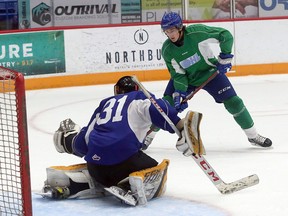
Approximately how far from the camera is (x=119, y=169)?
13.6ft

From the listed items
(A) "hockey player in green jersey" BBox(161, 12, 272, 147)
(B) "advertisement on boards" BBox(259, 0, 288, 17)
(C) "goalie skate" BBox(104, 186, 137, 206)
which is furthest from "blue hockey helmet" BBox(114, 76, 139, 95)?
A: (B) "advertisement on boards" BBox(259, 0, 288, 17)

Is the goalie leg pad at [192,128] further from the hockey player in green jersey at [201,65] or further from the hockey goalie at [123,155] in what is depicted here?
the hockey player in green jersey at [201,65]

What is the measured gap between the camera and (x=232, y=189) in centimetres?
438

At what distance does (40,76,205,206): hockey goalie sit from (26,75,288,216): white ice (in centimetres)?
7

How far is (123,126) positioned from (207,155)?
1444 mm

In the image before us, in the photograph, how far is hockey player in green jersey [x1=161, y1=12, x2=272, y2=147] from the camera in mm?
5484

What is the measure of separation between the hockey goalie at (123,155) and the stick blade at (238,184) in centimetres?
32

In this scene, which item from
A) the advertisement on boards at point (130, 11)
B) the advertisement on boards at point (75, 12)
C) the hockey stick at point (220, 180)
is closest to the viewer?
the hockey stick at point (220, 180)

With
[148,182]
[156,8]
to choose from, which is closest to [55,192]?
[148,182]

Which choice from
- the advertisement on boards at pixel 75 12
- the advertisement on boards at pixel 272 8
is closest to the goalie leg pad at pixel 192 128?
the advertisement on boards at pixel 75 12

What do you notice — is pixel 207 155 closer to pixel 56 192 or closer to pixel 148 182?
pixel 148 182

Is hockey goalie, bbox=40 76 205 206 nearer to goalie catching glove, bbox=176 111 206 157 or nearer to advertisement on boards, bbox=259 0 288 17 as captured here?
goalie catching glove, bbox=176 111 206 157

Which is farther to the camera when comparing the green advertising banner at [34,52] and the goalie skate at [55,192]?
the green advertising banner at [34,52]

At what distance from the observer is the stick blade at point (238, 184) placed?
4.36 metres
